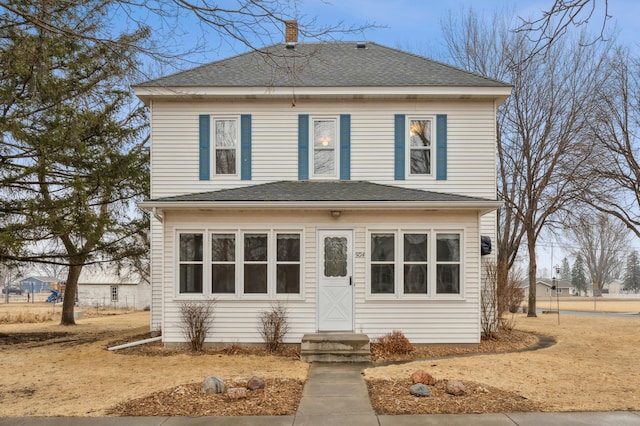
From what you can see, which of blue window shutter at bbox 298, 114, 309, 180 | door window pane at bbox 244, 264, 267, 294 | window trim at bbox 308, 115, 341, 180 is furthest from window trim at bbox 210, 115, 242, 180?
door window pane at bbox 244, 264, 267, 294

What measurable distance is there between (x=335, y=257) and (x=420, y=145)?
3.66 meters

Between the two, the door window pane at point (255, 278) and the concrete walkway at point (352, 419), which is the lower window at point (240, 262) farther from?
the concrete walkway at point (352, 419)

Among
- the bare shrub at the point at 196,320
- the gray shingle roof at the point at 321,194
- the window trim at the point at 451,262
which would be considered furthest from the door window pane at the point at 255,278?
the window trim at the point at 451,262

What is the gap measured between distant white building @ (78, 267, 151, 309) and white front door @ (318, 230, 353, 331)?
28.5m

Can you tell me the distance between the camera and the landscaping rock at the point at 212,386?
6.93m

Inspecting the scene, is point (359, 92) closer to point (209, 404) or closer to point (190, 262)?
point (190, 262)

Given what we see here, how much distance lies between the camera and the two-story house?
10.9 meters

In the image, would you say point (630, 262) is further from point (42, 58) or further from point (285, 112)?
point (42, 58)

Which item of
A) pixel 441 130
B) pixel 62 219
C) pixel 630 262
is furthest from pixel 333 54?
pixel 630 262

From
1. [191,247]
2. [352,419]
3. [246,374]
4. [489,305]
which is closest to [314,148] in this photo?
[191,247]

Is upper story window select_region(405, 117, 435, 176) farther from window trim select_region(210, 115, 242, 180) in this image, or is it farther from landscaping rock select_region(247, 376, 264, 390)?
landscaping rock select_region(247, 376, 264, 390)

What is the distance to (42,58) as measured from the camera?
6.90 metres

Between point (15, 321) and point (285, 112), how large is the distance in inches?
646

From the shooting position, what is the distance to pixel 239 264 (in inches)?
435
